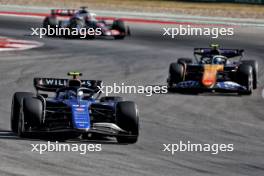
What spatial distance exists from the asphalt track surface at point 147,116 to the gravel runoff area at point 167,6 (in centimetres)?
1434

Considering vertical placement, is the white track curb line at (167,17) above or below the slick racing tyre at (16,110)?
above

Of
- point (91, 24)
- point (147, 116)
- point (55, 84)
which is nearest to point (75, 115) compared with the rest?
point (55, 84)

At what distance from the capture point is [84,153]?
13.9 metres

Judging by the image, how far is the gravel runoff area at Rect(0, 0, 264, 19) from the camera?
166 feet

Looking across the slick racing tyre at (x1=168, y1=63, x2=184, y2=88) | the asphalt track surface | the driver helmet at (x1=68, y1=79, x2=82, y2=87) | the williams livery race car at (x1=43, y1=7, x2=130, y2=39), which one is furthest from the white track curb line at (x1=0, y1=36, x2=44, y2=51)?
the driver helmet at (x1=68, y1=79, x2=82, y2=87)

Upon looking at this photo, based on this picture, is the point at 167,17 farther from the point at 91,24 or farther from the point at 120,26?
the point at 91,24

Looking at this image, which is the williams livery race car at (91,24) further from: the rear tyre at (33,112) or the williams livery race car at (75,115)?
the rear tyre at (33,112)

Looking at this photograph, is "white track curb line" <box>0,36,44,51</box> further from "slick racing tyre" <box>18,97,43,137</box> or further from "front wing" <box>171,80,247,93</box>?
"slick racing tyre" <box>18,97,43,137</box>

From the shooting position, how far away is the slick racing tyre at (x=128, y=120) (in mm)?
15016

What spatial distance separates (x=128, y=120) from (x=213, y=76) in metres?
7.15

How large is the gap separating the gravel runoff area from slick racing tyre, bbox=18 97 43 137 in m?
34.3

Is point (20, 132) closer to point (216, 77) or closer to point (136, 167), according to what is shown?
point (136, 167)

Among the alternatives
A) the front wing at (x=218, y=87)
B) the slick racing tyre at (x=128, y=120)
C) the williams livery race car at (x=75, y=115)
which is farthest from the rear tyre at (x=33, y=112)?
the front wing at (x=218, y=87)

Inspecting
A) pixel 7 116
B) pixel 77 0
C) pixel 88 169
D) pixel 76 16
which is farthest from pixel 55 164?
pixel 77 0
